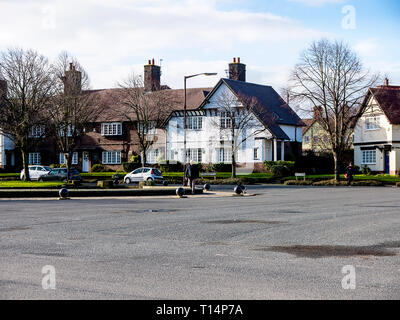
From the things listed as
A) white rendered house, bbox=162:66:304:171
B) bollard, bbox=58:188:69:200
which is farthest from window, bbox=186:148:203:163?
bollard, bbox=58:188:69:200

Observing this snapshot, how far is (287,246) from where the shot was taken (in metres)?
11.8

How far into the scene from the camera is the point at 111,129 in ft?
222

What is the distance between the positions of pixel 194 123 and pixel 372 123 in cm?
1804

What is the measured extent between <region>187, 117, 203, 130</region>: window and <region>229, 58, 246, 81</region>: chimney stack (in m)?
6.07

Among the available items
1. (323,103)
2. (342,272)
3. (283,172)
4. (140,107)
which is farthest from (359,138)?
(342,272)

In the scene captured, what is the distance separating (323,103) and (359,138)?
17.1m

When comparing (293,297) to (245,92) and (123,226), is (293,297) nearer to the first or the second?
(123,226)

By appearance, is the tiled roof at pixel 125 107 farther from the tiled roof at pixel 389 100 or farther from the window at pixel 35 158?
the tiled roof at pixel 389 100

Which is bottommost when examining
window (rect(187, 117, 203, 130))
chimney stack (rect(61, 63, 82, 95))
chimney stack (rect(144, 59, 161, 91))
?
window (rect(187, 117, 203, 130))

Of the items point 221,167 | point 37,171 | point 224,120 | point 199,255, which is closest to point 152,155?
point 221,167

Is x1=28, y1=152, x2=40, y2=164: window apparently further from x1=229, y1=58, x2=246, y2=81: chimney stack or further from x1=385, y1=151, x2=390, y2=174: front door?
x1=385, y1=151, x2=390, y2=174: front door

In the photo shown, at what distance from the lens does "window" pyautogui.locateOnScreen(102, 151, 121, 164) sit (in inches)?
2640

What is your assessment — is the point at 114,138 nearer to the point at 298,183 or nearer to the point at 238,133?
the point at 238,133
